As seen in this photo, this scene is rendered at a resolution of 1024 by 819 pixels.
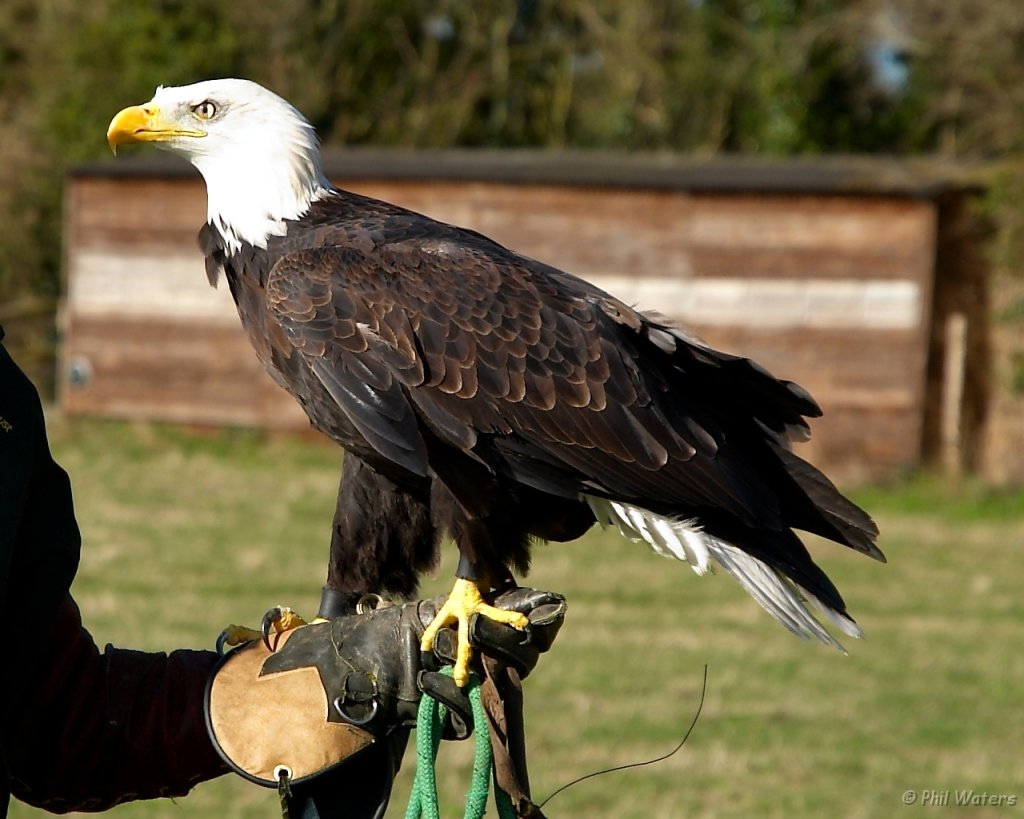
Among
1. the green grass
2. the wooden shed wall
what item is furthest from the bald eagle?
the wooden shed wall

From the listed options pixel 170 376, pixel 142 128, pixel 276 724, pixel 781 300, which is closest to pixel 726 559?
pixel 276 724

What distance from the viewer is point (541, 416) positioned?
3.88 meters

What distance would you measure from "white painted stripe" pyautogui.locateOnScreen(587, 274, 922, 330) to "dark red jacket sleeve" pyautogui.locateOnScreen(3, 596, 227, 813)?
12.2 meters

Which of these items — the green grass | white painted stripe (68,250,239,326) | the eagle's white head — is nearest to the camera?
the eagle's white head

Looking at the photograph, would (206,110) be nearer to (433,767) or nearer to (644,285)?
(433,767)

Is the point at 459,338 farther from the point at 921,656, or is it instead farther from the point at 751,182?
the point at 751,182

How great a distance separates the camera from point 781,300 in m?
15.1

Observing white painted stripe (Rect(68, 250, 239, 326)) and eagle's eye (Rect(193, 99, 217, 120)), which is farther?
white painted stripe (Rect(68, 250, 239, 326))

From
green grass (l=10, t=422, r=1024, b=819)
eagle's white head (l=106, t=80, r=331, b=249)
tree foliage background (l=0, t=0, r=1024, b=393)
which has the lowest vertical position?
green grass (l=10, t=422, r=1024, b=819)

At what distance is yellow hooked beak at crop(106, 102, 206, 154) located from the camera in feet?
14.4

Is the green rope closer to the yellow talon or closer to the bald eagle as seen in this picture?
the yellow talon

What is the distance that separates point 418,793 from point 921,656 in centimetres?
628

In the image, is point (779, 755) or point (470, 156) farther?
point (470, 156)

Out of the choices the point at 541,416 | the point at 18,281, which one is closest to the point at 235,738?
the point at 541,416
